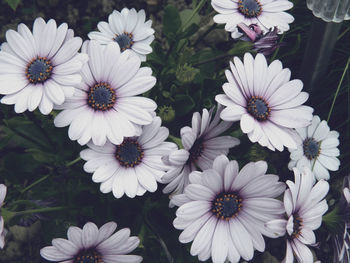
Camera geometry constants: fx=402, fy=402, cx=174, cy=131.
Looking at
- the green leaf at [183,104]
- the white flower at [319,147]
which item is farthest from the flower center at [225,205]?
the white flower at [319,147]

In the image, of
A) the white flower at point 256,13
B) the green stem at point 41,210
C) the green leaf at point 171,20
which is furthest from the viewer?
the green leaf at point 171,20

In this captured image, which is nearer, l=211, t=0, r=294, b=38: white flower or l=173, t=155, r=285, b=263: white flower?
l=173, t=155, r=285, b=263: white flower

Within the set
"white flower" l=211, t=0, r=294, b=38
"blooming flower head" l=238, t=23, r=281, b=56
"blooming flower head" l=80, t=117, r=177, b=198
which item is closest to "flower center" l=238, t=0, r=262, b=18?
"white flower" l=211, t=0, r=294, b=38

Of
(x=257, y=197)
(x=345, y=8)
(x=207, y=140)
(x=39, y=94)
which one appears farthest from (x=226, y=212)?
(x=345, y=8)

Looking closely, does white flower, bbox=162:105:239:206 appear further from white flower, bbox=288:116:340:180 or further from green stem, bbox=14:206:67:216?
white flower, bbox=288:116:340:180

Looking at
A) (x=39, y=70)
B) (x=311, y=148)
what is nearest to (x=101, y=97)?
(x=39, y=70)

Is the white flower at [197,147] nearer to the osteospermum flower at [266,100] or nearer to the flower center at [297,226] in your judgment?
the osteospermum flower at [266,100]
